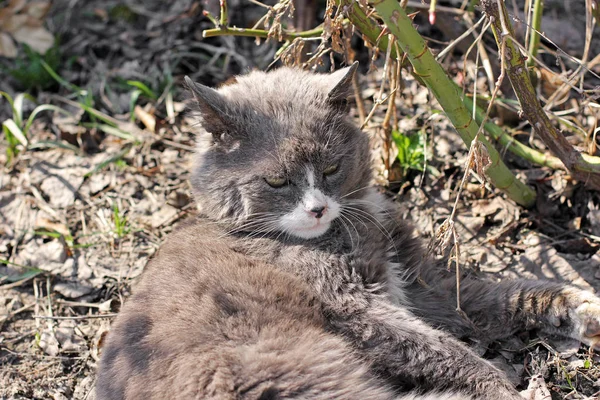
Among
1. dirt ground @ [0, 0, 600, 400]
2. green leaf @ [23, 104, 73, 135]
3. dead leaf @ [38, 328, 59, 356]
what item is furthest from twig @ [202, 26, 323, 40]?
dead leaf @ [38, 328, 59, 356]

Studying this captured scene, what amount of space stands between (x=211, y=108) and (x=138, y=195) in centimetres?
169

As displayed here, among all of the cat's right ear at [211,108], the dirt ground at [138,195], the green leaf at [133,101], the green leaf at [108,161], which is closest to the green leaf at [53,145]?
the dirt ground at [138,195]

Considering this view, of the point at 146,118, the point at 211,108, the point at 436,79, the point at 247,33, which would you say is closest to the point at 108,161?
the point at 146,118

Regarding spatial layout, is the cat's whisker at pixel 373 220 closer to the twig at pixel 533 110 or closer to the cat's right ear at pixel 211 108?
the cat's right ear at pixel 211 108

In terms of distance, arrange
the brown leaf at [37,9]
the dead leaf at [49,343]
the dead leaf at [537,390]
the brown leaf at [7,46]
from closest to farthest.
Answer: the dead leaf at [537,390], the dead leaf at [49,343], the brown leaf at [7,46], the brown leaf at [37,9]

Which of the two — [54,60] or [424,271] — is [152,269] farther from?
[54,60]

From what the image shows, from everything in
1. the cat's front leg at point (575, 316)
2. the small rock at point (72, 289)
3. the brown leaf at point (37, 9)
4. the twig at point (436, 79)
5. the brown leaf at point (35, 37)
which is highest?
the twig at point (436, 79)

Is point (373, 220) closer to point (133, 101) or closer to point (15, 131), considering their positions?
point (133, 101)

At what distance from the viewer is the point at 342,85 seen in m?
3.12

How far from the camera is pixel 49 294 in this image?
3.87 m

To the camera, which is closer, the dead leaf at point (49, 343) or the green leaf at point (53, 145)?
the dead leaf at point (49, 343)

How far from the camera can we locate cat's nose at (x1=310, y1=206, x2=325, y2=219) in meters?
2.95

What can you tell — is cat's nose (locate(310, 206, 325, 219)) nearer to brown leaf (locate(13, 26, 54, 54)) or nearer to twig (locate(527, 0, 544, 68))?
twig (locate(527, 0, 544, 68))

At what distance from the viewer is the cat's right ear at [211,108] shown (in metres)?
2.96
